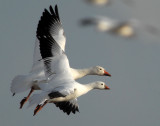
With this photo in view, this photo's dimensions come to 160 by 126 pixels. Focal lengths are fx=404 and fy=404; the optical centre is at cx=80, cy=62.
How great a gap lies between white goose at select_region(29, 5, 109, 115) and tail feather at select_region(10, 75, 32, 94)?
1.14 meters

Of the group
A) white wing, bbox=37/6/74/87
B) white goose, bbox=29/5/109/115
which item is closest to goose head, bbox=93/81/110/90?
white goose, bbox=29/5/109/115

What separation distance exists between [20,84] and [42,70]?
64 centimetres

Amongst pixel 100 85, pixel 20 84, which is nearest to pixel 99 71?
pixel 100 85

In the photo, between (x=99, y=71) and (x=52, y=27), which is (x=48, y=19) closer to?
(x=52, y=27)

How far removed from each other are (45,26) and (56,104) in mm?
2152

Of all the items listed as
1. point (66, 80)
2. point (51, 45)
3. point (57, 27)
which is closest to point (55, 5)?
point (57, 27)

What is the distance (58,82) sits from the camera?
8.36 meters

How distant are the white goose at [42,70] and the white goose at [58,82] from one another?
2.29 feet

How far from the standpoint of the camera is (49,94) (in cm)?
774

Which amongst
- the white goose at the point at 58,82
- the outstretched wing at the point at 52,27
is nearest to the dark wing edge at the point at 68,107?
the white goose at the point at 58,82

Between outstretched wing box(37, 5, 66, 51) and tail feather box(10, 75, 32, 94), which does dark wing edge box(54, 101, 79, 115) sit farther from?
outstretched wing box(37, 5, 66, 51)

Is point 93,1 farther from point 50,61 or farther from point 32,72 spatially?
point 32,72

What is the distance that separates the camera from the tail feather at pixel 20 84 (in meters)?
9.81

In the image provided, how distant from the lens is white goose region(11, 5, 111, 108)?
9.80 meters
